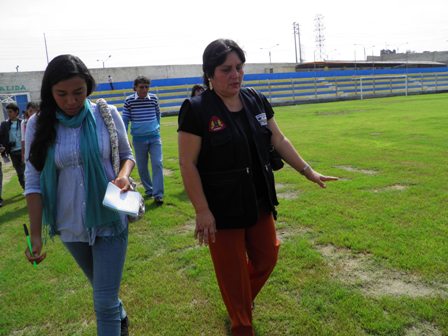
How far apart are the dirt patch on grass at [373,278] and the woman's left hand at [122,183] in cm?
206

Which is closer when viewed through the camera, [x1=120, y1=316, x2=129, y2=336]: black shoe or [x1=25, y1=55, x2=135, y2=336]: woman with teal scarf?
[x1=25, y1=55, x2=135, y2=336]: woman with teal scarf

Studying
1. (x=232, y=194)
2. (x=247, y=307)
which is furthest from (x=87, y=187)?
(x=247, y=307)

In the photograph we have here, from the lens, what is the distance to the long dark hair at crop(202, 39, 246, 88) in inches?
93.3

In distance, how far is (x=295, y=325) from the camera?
2.83m

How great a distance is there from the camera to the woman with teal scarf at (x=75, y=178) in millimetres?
2238

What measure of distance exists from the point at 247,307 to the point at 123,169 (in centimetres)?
120

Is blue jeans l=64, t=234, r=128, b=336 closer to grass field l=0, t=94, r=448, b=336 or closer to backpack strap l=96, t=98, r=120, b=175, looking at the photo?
backpack strap l=96, t=98, r=120, b=175

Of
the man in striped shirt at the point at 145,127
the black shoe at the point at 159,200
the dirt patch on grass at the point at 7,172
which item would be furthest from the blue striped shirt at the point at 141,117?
the dirt patch on grass at the point at 7,172

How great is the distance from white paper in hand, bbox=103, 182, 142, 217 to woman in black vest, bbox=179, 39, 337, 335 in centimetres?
34

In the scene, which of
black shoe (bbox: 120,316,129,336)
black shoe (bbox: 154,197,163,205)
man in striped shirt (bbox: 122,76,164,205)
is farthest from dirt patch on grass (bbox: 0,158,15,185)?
black shoe (bbox: 120,316,129,336)

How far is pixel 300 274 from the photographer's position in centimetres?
354

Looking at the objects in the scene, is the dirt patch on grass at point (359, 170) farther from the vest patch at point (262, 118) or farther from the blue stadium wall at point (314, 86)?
the blue stadium wall at point (314, 86)

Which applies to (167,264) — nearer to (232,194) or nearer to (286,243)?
(286,243)

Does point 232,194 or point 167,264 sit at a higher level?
point 232,194
